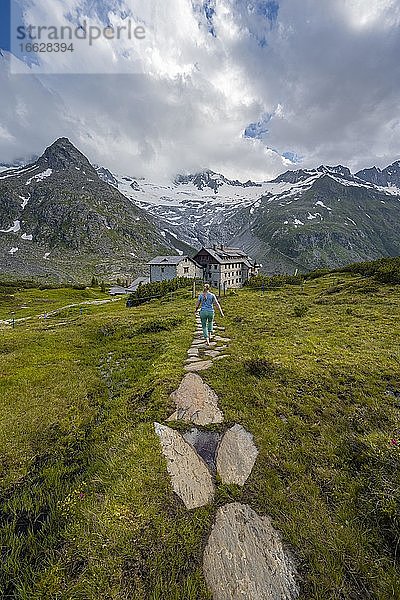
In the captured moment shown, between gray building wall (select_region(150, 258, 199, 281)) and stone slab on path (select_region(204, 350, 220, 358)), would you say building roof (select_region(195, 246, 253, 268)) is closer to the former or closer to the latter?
gray building wall (select_region(150, 258, 199, 281))

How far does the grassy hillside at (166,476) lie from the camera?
4.27m

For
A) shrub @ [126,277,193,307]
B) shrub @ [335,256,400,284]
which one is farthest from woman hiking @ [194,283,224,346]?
shrub @ [126,277,193,307]

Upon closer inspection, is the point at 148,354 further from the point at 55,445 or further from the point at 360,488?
the point at 360,488

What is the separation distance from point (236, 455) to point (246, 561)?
2.10 meters

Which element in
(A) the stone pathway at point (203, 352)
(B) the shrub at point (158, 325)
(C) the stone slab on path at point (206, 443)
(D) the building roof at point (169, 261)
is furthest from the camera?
(D) the building roof at point (169, 261)

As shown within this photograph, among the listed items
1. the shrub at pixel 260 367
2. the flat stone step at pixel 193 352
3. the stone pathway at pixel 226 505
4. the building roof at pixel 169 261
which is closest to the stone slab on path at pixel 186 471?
the stone pathway at pixel 226 505

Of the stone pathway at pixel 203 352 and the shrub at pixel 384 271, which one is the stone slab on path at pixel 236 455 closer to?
the stone pathway at pixel 203 352

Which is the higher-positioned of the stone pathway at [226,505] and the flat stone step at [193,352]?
the flat stone step at [193,352]

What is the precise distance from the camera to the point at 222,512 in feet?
17.1

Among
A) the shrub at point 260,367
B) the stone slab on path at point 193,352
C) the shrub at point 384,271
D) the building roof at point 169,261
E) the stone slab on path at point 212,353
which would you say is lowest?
the stone slab on path at point 193,352

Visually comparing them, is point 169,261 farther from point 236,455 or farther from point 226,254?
point 236,455

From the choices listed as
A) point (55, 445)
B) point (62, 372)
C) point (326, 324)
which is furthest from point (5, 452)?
point (326, 324)

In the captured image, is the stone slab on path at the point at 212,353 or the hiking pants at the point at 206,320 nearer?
the stone slab on path at the point at 212,353

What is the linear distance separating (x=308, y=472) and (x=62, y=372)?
11110 mm
